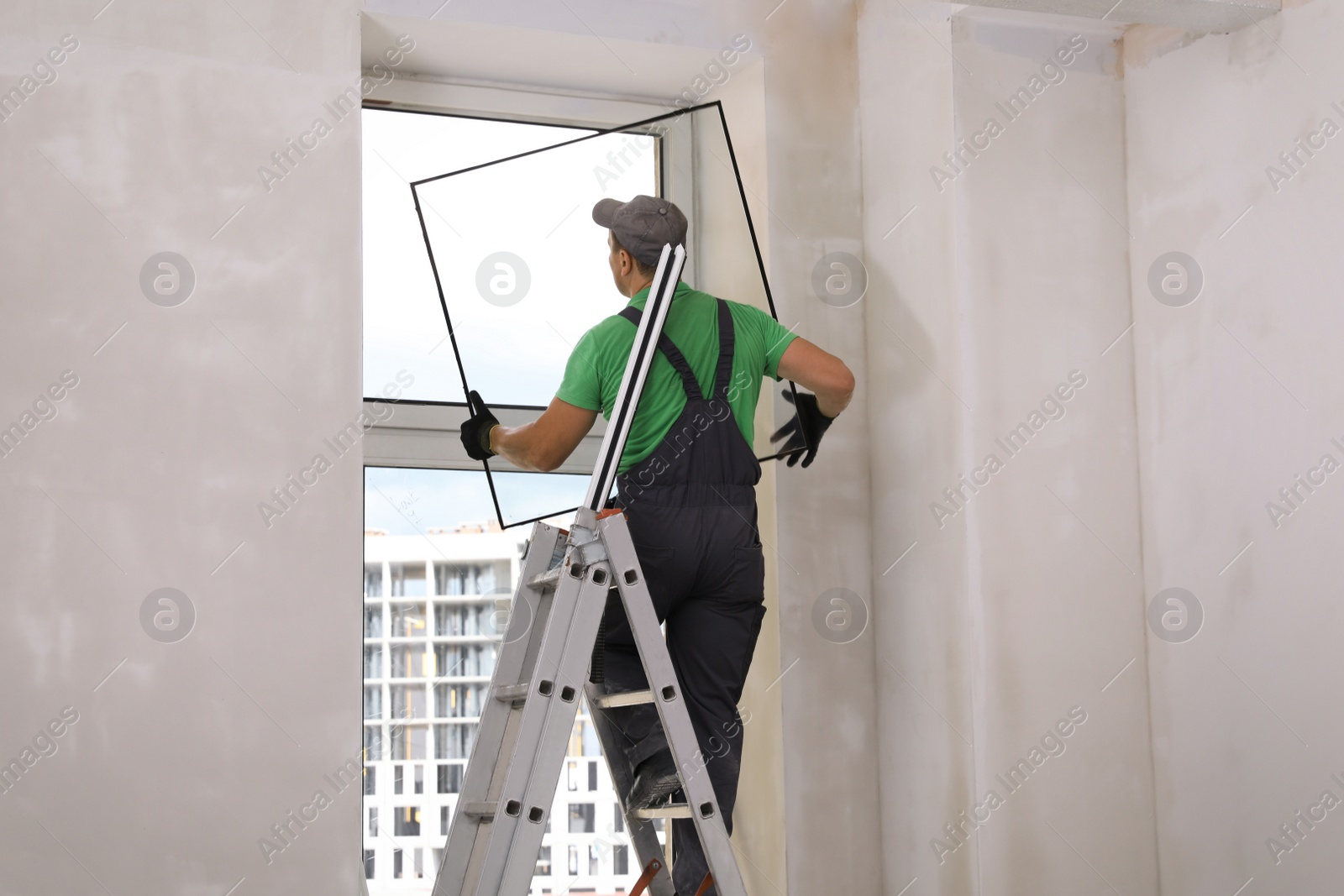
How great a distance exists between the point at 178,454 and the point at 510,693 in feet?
2.55

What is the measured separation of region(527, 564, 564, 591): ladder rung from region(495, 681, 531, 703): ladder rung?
0.15 m

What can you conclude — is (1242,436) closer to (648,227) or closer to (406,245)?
(648,227)

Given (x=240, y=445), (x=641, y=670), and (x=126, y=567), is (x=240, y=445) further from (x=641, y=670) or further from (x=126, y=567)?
(x=641, y=670)

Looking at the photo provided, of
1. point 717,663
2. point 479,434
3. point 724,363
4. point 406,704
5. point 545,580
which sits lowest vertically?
point 406,704

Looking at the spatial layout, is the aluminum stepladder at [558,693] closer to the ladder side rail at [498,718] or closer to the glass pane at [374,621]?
the ladder side rail at [498,718]

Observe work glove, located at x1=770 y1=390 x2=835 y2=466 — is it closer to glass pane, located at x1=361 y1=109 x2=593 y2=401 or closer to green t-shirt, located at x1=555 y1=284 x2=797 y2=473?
green t-shirt, located at x1=555 y1=284 x2=797 y2=473

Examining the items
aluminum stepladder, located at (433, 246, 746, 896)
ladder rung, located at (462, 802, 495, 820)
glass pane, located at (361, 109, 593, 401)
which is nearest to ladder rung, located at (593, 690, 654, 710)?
aluminum stepladder, located at (433, 246, 746, 896)

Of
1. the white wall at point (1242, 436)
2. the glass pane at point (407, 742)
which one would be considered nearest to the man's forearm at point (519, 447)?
the glass pane at point (407, 742)

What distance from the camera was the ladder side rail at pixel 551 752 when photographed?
1.78 metres

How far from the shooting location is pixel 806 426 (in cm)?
254

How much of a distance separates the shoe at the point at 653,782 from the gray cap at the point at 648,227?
90 centimetres

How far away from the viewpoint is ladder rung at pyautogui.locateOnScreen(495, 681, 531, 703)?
1.99 metres

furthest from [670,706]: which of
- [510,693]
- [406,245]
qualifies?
[406,245]

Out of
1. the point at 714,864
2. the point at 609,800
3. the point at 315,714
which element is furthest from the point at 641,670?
the point at 609,800
